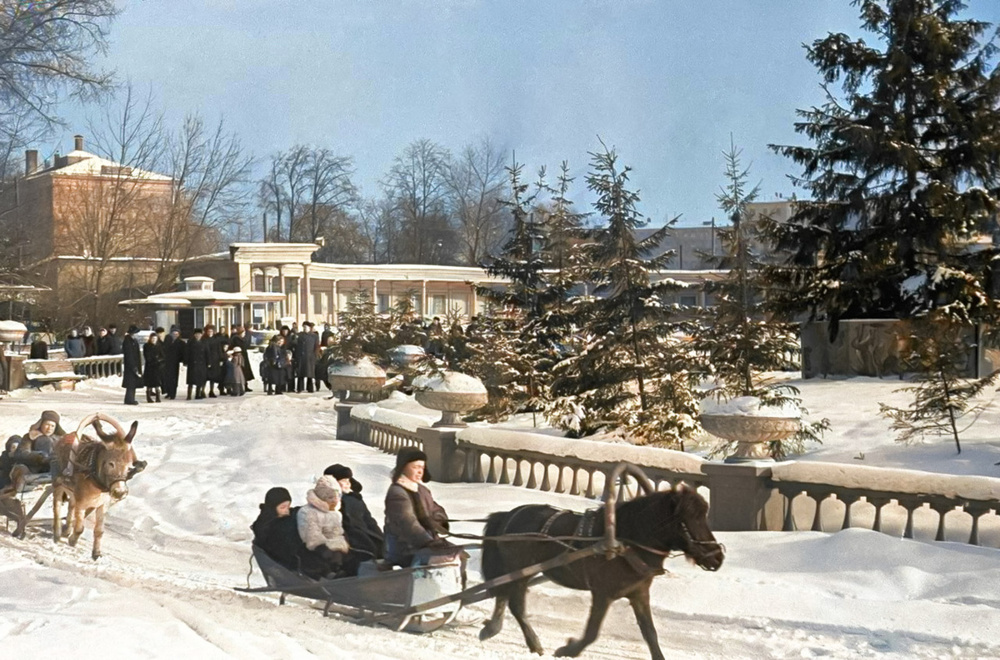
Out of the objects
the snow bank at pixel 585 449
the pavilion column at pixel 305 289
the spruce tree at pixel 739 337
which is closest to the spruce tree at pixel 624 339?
the spruce tree at pixel 739 337

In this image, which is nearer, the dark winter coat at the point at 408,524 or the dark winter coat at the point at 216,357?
the dark winter coat at the point at 408,524

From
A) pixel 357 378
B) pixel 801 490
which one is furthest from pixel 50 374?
pixel 801 490

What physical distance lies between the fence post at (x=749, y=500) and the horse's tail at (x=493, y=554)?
13.0 feet

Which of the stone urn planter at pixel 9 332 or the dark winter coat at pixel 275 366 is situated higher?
the stone urn planter at pixel 9 332

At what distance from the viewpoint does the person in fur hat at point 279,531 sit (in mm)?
8469

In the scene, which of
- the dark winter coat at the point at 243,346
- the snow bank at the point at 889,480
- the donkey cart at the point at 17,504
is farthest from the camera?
the dark winter coat at the point at 243,346

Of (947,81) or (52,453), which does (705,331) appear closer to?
(52,453)

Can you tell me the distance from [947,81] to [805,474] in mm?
17901

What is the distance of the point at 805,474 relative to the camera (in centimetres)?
1070

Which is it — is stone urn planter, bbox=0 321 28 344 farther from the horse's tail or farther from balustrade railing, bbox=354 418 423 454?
the horse's tail

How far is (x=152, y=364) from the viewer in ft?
94.7

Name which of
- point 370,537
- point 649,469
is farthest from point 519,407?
point 370,537

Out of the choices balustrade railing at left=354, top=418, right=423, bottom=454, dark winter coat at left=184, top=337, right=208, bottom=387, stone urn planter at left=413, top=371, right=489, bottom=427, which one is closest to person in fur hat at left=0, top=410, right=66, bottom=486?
stone urn planter at left=413, top=371, right=489, bottom=427

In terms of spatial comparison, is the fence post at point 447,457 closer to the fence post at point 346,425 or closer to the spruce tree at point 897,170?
the fence post at point 346,425
